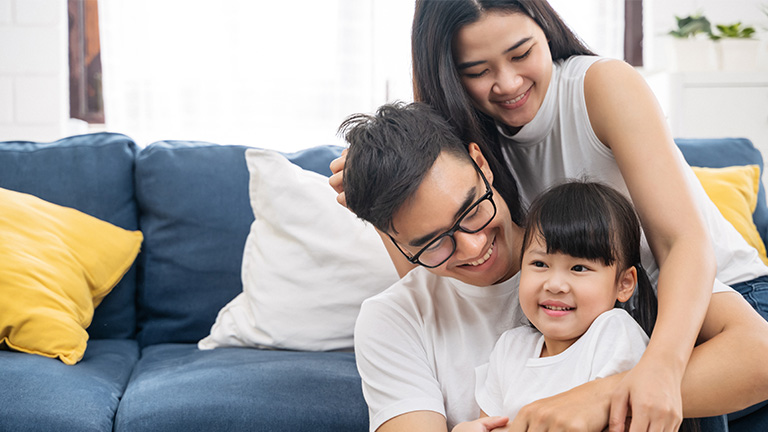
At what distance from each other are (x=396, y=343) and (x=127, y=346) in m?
1.02

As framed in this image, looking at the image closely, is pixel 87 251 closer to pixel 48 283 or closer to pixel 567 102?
pixel 48 283

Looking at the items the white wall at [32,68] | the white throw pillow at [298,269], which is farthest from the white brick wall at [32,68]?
the white throw pillow at [298,269]

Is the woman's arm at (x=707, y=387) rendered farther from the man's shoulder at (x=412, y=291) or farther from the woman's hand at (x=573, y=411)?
the man's shoulder at (x=412, y=291)

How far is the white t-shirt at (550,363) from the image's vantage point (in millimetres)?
1021

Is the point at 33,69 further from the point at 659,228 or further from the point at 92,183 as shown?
the point at 659,228

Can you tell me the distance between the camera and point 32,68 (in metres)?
2.82

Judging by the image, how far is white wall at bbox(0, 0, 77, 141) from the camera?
2.80 m

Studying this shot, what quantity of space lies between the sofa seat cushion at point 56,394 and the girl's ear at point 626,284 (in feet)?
3.37

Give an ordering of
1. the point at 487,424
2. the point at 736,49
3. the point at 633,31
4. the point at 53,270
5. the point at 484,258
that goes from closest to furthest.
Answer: the point at 487,424 → the point at 484,258 → the point at 53,270 → the point at 736,49 → the point at 633,31

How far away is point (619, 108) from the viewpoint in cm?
120

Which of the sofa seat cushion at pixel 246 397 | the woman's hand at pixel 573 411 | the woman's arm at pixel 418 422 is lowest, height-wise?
the sofa seat cushion at pixel 246 397

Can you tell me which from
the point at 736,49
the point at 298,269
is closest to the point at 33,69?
the point at 298,269

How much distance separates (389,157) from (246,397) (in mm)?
684

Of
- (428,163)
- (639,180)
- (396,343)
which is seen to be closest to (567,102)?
(639,180)
